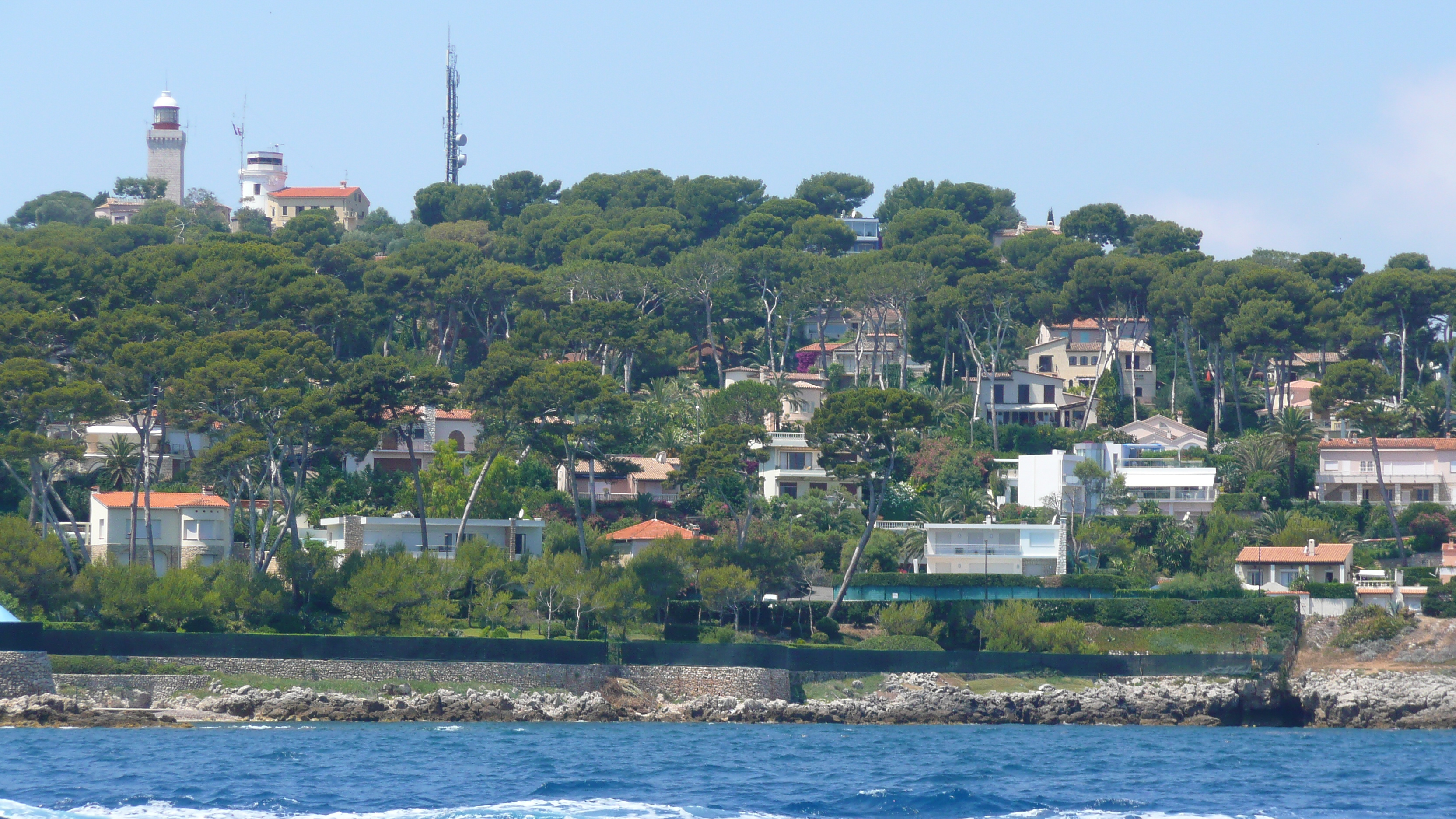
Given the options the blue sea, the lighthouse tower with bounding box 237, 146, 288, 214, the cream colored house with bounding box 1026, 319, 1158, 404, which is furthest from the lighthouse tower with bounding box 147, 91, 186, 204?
the blue sea

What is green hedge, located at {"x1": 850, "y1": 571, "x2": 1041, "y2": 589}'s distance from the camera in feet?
196

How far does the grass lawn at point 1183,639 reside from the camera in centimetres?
5762

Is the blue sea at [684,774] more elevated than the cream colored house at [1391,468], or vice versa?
the cream colored house at [1391,468]

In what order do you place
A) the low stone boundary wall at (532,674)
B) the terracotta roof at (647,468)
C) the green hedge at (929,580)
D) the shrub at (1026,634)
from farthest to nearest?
the terracotta roof at (647,468) < the green hedge at (929,580) < the shrub at (1026,634) < the low stone boundary wall at (532,674)

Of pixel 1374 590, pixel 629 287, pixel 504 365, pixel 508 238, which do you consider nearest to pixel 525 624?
pixel 504 365

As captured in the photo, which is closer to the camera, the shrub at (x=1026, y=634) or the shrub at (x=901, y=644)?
the shrub at (x=901, y=644)

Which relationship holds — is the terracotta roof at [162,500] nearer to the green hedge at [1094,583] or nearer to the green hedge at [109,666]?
the green hedge at [109,666]

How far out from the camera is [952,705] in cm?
5188

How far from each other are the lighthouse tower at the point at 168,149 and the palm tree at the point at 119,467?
88544 millimetres

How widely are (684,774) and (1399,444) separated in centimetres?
4721

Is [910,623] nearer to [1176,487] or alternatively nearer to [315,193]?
[1176,487]

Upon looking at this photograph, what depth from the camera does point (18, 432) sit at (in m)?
52.3

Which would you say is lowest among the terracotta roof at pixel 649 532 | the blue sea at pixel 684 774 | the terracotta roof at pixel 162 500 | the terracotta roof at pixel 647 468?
the blue sea at pixel 684 774

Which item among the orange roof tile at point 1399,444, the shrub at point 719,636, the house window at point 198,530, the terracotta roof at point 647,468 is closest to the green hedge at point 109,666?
the house window at point 198,530
